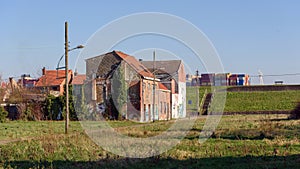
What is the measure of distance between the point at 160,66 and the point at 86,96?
9.45 m

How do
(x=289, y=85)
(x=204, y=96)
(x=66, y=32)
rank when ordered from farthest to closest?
(x=289, y=85)
(x=204, y=96)
(x=66, y=32)

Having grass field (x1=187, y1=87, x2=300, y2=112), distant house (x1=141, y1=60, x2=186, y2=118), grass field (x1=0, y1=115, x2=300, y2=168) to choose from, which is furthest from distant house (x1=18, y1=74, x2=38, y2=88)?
grass field (x1=0, y1=115, x2=300, y2=168)

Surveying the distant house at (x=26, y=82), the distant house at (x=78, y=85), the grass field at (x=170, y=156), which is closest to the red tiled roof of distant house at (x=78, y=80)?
the distant house at (x=78, y=85)

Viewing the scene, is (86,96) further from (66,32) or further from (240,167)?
(240,167)

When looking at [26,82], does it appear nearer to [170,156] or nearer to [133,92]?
[133,92]

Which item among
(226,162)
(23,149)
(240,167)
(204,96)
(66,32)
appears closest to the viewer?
(240,167)

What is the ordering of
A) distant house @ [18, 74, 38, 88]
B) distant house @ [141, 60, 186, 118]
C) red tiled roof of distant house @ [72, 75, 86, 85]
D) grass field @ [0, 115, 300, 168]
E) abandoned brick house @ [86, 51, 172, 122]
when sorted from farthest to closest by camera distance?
distant house @ [18, 74, 38, 88], distant house @ [141, 60, 186, 118], red tiled roof of distant house @ [72, 75, 86, 85], abandoned brick house @ [86, 51, 172, 122], grass field @ [0, 115, 300, 168]

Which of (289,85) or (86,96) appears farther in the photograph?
(289,85)

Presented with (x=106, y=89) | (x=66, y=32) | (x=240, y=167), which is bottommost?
(x=240, y=167)

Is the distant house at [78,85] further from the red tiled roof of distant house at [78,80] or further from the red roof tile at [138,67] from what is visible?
the red roof tile at [138,67]

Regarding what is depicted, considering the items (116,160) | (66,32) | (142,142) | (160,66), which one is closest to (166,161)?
(116,160)

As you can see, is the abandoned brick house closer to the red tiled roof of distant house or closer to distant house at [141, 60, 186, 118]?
the red tiled roof of distant house

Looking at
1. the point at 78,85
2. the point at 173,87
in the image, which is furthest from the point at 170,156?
the point at 173,87

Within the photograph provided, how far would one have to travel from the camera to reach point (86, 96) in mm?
43656
